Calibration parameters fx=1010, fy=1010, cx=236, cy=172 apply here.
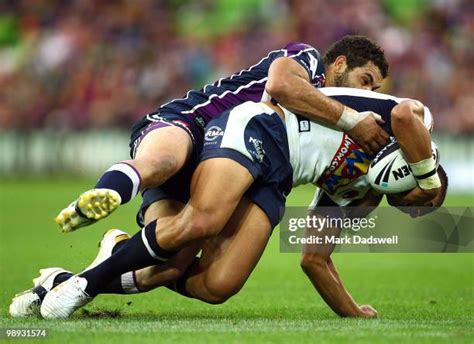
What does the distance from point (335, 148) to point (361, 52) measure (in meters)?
0.70

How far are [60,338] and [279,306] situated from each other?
85.8 inches

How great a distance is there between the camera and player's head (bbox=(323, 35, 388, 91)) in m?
6.36

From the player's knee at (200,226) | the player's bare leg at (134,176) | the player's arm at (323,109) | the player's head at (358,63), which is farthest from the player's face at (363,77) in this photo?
the player's knee at (200,226)

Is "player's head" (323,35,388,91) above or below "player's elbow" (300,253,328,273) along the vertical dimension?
above

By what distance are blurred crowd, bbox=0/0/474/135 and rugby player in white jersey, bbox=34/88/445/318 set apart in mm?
12709

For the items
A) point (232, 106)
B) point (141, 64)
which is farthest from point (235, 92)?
point (141, 64)

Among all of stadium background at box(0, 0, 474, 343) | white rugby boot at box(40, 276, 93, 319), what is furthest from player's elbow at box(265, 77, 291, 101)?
stadium background at box(0, 0, 474, 343)

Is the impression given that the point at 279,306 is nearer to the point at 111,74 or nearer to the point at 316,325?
the point at 316,325

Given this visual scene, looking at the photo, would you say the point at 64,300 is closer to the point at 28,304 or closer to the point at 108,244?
the point at 28,304

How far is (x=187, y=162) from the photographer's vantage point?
20.5 feet

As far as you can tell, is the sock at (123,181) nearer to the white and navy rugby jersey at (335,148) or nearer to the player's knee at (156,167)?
the player's knee at (156,167)

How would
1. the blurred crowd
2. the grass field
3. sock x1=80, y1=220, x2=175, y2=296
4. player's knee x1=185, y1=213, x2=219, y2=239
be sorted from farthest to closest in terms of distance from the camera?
the blurred crowd → sock x1=80, y1=220, x2=175, y2=296 → player's knee x1=185, y1=213, x2=219, y2=239 → the grass field

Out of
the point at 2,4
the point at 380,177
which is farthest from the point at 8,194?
the point at 380,177

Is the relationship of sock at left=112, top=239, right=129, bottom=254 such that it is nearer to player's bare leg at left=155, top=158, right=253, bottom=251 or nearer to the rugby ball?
player's bare leg at left=155, top=158, right=253, bottom=251
